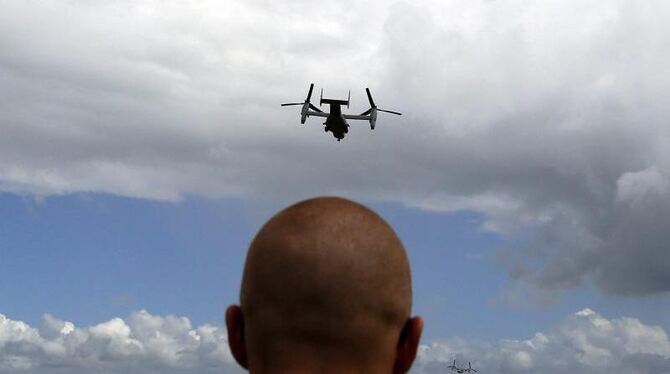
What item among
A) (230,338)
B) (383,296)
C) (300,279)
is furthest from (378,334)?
(230,338)

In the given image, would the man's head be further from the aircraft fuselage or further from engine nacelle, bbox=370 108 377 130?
engine nacelle, bbox=370 108 377 130

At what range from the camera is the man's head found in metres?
5.43

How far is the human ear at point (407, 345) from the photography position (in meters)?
5.93

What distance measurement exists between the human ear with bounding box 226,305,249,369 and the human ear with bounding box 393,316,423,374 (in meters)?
1.07

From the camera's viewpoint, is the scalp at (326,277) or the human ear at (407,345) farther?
the human ear at (407,345)

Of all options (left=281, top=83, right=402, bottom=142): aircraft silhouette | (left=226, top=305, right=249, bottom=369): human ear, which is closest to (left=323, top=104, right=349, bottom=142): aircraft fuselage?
(left=281, top=83, right=402, bottom=142): aircraft silhouette

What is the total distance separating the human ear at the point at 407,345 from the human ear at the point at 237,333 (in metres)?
1.07

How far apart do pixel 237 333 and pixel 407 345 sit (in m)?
1.20

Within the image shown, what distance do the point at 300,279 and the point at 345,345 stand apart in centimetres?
52

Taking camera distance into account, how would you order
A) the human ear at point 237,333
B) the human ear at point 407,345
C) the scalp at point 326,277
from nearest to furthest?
the scalp at point 326,277 < the human ear at point 407,345 < the human ear at point 237,333

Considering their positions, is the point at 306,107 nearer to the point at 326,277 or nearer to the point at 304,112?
the point at 304,112

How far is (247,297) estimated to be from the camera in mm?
5816

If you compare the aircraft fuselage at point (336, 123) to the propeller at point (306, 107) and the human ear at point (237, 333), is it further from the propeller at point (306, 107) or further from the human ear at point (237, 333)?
the human ear at point (237, 333)

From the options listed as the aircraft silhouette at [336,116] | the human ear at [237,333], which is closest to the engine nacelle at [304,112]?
the aircraft silhouette at [336,116]
